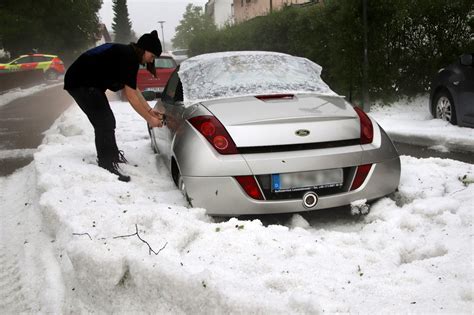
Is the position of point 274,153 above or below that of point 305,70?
below

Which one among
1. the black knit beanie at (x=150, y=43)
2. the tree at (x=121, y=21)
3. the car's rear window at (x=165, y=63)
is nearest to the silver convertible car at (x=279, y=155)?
the black knit beanie at (x=150, y=43)

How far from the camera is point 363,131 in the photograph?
3674 millimetres

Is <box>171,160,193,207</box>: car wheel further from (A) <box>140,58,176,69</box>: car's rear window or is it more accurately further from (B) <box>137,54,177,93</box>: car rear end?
(A) <box>140,58,176,69</box>: car's rear window

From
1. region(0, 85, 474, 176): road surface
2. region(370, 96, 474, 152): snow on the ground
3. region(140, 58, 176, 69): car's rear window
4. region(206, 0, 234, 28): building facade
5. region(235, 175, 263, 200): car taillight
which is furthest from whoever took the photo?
region(206, 0, 234, 28): building facade

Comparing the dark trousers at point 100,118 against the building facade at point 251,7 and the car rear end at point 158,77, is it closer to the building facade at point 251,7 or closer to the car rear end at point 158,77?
the car rear end at point 158,77

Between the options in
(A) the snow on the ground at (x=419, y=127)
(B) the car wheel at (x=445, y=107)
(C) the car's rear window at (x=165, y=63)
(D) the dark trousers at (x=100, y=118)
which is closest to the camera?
(D) the dark trousers at (x=100, y=118)

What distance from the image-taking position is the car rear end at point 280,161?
132 inches

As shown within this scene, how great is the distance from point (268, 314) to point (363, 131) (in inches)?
76.3

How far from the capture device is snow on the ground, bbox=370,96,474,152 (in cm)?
681

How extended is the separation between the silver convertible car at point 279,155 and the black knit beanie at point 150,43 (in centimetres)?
89

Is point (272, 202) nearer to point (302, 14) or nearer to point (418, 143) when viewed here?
point (418, 143)

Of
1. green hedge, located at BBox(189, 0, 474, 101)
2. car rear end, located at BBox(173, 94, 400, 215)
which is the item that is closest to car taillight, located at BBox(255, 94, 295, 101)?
car rear end, located at BBox(173, 94, 400, 215)

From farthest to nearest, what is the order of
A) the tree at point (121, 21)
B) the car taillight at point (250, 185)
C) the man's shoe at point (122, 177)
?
the tree at point (121, 21), the man's shoe at point (122, 177), the car taillight at point (250, 185)

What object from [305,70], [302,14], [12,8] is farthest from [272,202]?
[12,8]
